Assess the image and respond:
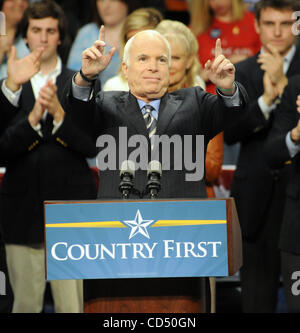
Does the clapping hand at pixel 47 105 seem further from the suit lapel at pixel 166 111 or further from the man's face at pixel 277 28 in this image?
the man's face at pixel 277 28

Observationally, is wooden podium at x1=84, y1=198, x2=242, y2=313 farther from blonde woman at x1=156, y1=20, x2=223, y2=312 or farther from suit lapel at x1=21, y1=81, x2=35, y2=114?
suit lapel at x1=21, y1=81, x2=35, y2=114

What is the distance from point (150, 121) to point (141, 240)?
0.65 meters

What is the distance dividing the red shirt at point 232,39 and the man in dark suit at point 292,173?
1360mm

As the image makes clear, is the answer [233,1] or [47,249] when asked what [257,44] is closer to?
[233,1]

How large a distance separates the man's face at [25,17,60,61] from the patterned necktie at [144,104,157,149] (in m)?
1.60

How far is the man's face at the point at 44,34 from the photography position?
15.2 ft

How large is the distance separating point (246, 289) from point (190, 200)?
185 cm

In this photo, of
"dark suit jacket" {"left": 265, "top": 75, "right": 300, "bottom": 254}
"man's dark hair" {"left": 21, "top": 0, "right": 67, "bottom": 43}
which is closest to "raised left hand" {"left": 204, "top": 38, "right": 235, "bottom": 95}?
"dark suit jacket" {"left": 265, "top": 75, "right": 300, "bottom": 254}

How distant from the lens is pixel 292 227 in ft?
12.3

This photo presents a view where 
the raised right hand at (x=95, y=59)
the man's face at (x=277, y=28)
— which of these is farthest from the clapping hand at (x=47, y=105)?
the man's face at (x=277, y=28)

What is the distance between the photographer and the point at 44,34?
465 centimetres

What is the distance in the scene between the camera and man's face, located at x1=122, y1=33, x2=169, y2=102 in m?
3.10

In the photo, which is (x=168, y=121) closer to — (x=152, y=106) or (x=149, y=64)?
(x=152, y=106)
